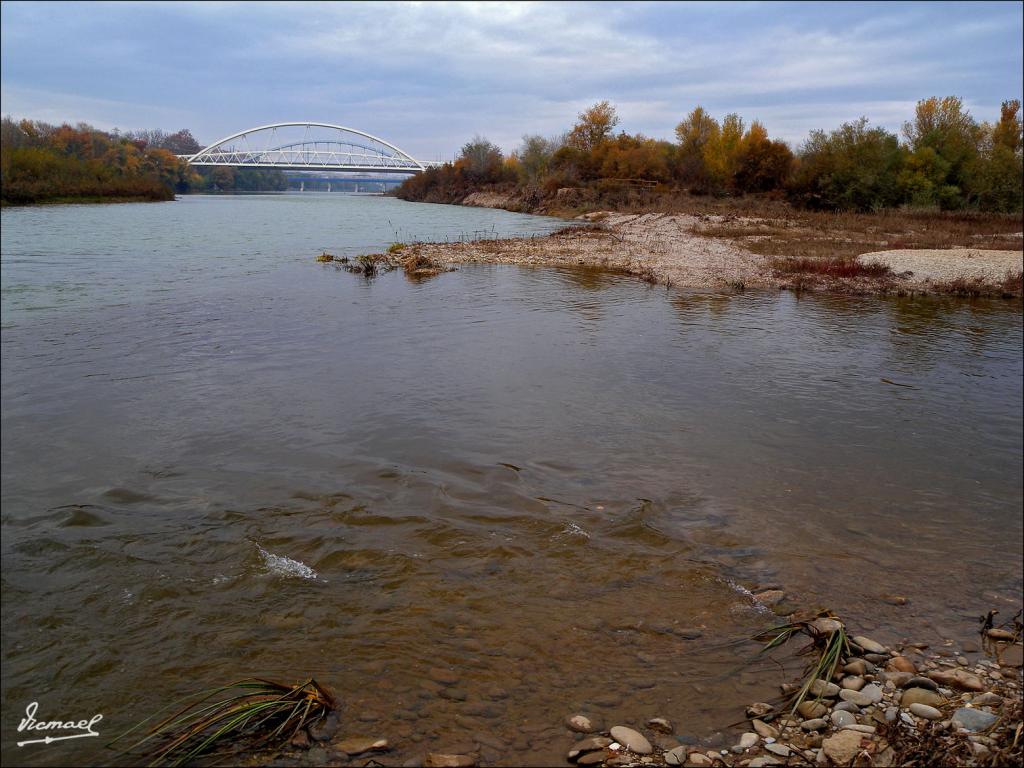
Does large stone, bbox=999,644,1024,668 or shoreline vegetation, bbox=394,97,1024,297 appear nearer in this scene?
large stone, bbox=999,644,1024,668

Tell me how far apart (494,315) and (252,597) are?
33.4ft

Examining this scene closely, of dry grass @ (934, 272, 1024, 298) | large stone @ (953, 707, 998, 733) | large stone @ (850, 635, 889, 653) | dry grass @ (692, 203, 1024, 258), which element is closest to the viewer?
large stone @ (953, 707, 998, 733)

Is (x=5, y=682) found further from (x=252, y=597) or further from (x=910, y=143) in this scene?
(x=910, y=143)

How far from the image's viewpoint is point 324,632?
3.78m

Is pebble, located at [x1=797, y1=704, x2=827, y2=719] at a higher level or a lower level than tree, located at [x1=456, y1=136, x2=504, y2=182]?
lower

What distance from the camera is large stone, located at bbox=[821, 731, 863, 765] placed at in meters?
2.66

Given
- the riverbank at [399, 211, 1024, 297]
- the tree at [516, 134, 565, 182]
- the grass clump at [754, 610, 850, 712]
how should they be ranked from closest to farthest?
1. the grass clump at [754, 610, 850, 712]
2. the riverbank at [399, 211, 1024, 297]
3. the tree at [516, 134, 565, 182]

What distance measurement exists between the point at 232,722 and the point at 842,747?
2602 mm

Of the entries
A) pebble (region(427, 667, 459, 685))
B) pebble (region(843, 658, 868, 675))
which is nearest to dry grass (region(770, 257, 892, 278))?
pebble (region(843, 658, 868, 675))

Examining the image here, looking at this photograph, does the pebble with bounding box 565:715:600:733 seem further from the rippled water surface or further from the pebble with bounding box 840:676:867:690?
the pebble with bounding box 840:676:867:690

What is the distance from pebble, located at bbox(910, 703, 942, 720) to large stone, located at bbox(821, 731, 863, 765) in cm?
34

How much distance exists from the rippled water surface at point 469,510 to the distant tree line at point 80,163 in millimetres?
1486

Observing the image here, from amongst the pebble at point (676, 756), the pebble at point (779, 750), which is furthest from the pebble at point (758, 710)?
the pebble at point (676, 756)

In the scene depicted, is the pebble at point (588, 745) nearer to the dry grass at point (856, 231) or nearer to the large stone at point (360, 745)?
the large stone at point (360, 745)
